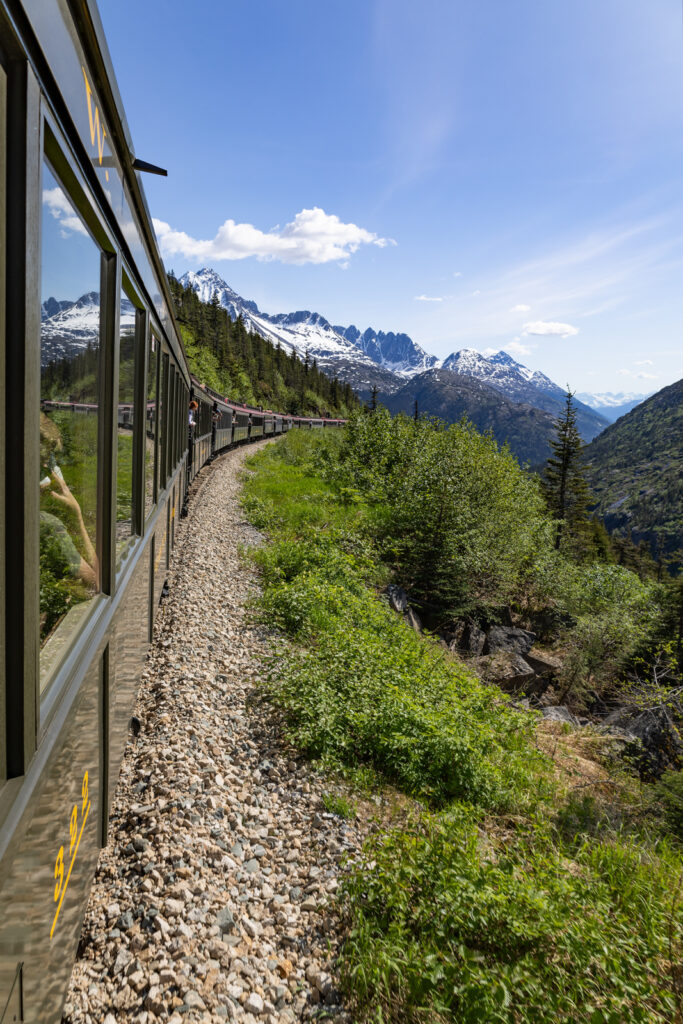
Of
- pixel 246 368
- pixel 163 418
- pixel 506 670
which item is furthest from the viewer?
pixel 246 368

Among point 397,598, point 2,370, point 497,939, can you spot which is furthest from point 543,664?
point 2,370

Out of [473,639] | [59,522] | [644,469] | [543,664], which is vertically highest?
[59,522]

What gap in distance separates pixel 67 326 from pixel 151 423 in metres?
2.77

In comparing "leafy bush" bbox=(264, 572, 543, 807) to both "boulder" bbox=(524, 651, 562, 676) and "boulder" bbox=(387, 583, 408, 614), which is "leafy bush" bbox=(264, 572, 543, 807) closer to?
"boulder" bbox=(387, 583, 408, 614)

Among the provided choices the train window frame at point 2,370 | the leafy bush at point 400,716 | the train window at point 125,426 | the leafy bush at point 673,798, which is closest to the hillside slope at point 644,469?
the leafy bush at point 673,798

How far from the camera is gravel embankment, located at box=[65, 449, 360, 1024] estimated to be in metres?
2.73

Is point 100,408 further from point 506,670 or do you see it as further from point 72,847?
point 506,670

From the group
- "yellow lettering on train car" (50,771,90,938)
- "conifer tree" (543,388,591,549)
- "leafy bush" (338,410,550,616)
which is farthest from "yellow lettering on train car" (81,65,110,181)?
"conifer tree" (543,388,591,549)

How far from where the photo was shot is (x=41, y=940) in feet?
5.54

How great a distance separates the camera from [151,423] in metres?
4.34

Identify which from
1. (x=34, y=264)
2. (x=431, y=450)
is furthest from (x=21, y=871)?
(x=431, y=450)

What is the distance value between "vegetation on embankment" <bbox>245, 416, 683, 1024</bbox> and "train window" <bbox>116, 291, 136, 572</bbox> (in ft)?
→ 8.35

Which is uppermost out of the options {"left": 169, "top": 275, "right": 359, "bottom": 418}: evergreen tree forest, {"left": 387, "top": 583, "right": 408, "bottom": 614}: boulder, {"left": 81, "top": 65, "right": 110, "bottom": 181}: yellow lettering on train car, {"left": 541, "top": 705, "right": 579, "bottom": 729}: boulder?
{"left": 169, "top": 275, "right": 359, "bottom": 418}: evergreen tree forest

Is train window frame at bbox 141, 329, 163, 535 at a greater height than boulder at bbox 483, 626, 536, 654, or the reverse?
train window frame at bbox 141, 329, 163, 535
